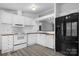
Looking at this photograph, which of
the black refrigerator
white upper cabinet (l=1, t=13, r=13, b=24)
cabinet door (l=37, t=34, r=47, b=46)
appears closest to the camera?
the black refrigerator

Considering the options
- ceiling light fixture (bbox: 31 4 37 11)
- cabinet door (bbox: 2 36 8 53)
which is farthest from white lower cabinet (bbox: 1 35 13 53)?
ceiling light fixture (bbox: 31 4 37 11)

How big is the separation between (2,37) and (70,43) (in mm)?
1652

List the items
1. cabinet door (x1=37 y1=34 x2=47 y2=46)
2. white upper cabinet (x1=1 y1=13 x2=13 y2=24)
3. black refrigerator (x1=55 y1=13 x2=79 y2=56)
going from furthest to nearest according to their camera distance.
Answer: cabinet door (x1=37 y1=34 x2=47 y2=46), white upper cabinet (x1=1 y1=13 x2=13 y2=24), black refrigerator (x1=55 y1=13 x2=79 y2=56)

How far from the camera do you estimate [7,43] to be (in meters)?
1.59

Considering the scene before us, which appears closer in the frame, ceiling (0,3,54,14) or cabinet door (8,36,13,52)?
ceiling (0,3,54,14)

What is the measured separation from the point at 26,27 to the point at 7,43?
0.63 metres

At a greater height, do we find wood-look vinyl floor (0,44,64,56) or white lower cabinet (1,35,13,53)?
white lower cabinet (1,35,13,53)

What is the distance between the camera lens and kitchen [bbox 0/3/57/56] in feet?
4.69

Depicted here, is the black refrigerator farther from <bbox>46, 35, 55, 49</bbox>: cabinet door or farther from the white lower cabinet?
the white lower cabinet

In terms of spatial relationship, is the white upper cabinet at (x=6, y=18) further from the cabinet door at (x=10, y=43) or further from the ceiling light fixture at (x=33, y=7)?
the ceiling light fixture at (x=33, y=7)

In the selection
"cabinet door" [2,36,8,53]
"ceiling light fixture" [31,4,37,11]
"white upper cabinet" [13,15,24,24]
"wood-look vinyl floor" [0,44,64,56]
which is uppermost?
"ceiling light fixture" [31,4,37,11]

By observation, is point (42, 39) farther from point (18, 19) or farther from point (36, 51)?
point (18, 19)

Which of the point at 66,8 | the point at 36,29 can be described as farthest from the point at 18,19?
the point at 66,8

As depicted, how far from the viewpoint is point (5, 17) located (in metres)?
1.49
